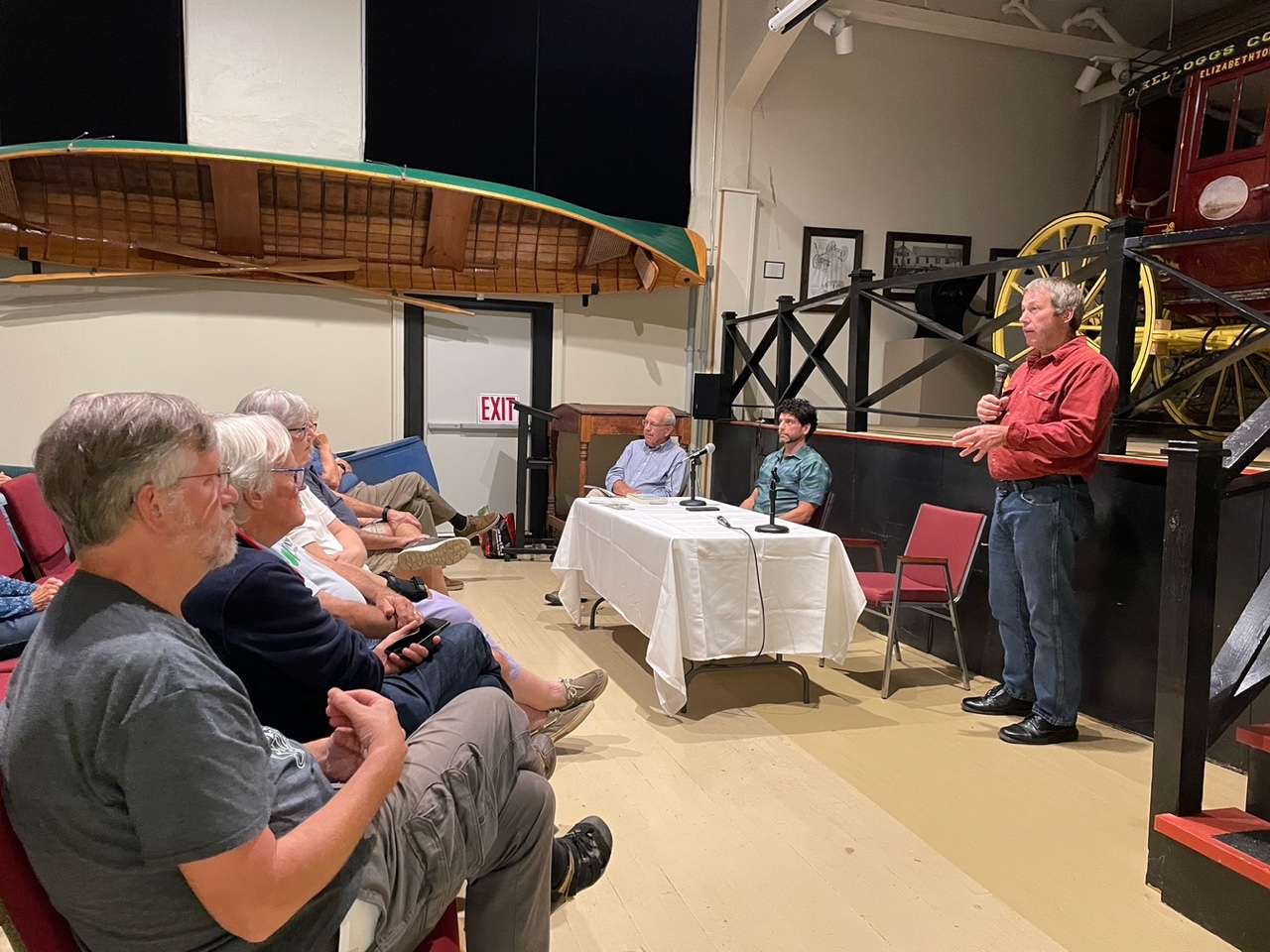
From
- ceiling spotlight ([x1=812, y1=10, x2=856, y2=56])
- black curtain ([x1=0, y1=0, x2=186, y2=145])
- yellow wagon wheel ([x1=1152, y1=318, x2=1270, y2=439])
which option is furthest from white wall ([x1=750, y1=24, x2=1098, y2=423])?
black curtain ([x1=0, y1=0, x2=186, y2=145])

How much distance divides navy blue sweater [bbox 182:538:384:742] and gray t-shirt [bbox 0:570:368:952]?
1.61ft

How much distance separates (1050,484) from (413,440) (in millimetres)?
3627

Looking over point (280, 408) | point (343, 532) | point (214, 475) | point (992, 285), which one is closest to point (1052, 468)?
point (343, 532)

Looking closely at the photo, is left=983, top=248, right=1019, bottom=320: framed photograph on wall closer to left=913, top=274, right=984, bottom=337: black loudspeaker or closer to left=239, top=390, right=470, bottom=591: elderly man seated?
left=913, top=274, right=984, bottom=337: black loudspeaker

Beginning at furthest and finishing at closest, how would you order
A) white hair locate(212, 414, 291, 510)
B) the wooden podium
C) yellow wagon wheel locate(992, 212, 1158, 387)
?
the wooden podium < yellow wagon wheel locate(992, 212, 1158, 387) < white hair locate(212, 414, 291, 510)

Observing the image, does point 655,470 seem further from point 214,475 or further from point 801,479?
point 214,475

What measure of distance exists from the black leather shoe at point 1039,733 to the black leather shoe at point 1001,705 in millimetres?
215

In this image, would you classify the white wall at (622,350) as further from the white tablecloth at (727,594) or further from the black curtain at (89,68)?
the white tablecloth at (727,594)

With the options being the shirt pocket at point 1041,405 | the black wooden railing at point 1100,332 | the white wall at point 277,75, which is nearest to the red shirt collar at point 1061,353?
the shirt pocket at point 1041,405

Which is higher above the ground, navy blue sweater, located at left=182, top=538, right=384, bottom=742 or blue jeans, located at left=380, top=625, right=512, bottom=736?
navy blue sweater, located at left=182, top=538, right=384, bottom=742

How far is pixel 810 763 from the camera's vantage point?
261cm

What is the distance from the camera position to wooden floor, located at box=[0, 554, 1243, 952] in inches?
70.4

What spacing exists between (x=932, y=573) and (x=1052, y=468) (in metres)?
0.84

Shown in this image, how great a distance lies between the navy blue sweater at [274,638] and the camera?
1360 mm
